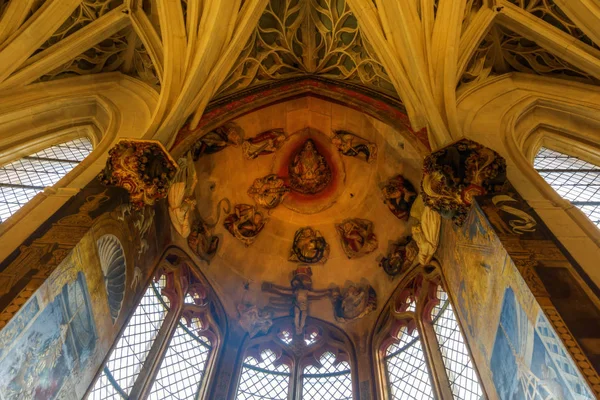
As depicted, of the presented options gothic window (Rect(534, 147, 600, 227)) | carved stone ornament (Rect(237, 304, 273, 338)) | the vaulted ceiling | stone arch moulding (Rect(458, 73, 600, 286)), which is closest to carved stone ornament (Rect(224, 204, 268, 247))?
carved stone ornament (Rect(237, 304, 273, 338))

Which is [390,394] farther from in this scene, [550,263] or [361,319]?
[550,263]

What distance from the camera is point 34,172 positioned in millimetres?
7590

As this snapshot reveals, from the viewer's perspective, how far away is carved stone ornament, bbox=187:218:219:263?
9445mm

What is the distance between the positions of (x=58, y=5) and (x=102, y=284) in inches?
194

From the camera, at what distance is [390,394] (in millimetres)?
8086

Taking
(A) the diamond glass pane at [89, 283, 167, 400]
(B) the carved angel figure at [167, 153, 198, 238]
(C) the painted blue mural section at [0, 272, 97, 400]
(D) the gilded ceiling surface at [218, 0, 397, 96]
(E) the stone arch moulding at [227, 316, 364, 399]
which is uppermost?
(D) the gilded ceiling surface at [218, 0, 397, 96]

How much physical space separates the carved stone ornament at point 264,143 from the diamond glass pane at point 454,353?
4.79m

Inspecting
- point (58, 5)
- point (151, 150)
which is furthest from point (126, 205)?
point (58, 5)

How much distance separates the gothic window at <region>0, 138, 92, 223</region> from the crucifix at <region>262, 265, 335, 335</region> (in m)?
4.70

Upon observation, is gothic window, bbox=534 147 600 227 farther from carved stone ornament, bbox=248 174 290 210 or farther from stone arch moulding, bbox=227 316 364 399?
carved stone ornament, bbox=248 174 290 210

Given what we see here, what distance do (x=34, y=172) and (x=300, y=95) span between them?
5632 mm

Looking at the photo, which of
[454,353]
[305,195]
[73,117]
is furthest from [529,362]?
[73,117]

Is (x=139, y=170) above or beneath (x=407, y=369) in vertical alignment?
above

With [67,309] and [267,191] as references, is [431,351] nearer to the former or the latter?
[267,191]
